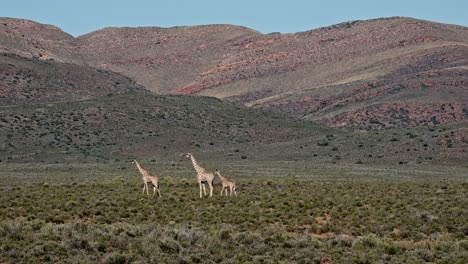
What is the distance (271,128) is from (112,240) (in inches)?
3099

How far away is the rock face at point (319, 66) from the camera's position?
120m

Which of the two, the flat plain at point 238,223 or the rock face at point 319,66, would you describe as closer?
the flat plain at point 238,223

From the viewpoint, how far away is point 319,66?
15888cm

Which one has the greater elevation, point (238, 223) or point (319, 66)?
point (319, 66)

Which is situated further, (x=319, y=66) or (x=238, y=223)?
(x=319, y=66)

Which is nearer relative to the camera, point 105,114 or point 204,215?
point 204,215

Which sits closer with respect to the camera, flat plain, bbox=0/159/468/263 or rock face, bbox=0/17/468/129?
flat plain, bbox=0/159/468/263

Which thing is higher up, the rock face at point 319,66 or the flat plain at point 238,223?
the rock face at point 319,66

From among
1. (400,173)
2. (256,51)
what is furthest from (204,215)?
(256,51)

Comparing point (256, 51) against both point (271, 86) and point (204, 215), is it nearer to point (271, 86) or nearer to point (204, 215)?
point (271, 86)

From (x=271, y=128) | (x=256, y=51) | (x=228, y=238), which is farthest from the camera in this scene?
(x=256, y=51)

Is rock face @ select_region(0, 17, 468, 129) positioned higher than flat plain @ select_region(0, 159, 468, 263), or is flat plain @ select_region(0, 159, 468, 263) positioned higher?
rock face @ select_region(0, 17, 468, 129)

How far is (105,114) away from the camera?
308 feet

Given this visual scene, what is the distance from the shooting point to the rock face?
393ft
